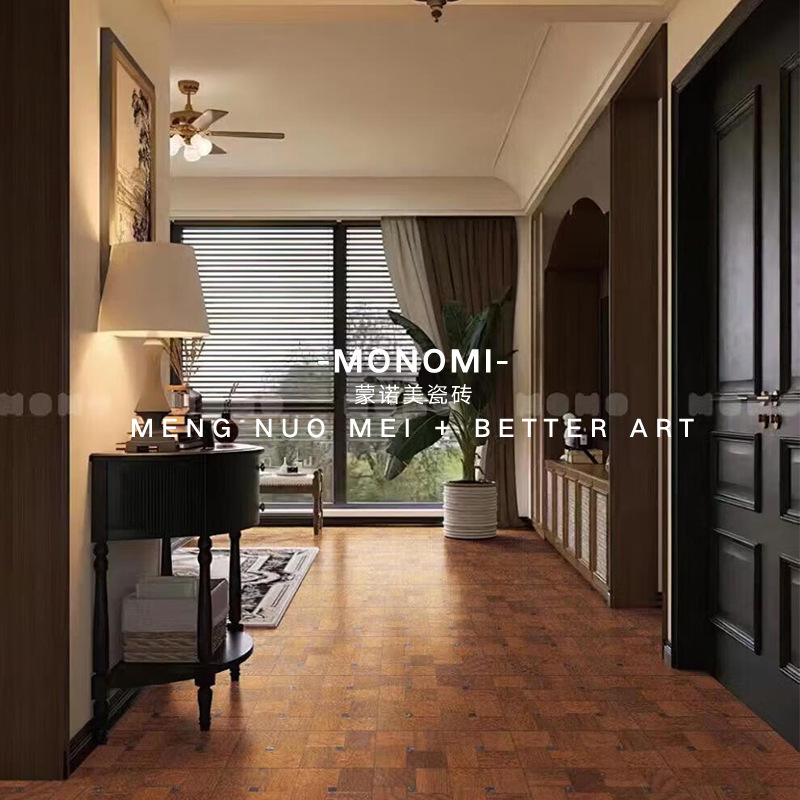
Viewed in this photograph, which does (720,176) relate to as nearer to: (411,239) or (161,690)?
(161,690)

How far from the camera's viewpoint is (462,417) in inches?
293

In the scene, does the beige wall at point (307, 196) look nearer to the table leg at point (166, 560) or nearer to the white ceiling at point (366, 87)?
the white ceiling at point (366, 87)

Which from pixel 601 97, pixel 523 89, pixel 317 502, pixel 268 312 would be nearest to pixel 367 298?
pixel 268 312

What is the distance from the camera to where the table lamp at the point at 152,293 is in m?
2.96

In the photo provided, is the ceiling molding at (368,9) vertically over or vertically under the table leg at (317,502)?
over

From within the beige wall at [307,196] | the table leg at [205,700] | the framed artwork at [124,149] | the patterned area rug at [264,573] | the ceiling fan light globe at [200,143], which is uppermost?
the beige wall at [307,196]

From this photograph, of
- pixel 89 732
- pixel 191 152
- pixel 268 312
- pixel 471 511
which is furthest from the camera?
pixel 268 312

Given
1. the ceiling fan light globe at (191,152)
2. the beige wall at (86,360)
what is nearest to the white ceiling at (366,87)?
the ceiling fan light globe at (191,152)

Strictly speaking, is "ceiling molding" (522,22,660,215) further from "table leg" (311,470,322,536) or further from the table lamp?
"table leg" (311,470,322,536)

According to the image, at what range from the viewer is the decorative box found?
3.10 m

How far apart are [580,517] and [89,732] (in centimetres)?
359

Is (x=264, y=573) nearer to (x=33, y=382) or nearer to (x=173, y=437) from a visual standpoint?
(x=173, y=437)

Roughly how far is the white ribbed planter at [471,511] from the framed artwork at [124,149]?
4139 millimetres

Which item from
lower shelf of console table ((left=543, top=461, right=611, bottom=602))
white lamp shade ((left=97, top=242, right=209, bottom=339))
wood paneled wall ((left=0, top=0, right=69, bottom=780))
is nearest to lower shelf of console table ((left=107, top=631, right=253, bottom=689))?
wood paneled wall ((left=0, top=0, right=69, bottom=780))
